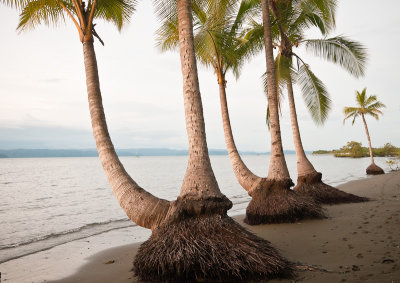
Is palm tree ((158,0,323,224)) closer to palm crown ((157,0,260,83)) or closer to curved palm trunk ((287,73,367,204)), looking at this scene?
palm crown ((157,0,260,83))

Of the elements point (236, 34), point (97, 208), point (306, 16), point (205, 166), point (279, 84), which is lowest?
point (97, 208)

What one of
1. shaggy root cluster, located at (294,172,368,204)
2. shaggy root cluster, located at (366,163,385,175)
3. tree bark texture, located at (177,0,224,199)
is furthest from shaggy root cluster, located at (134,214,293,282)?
shaggy root cluster, located at (366,163,385,175)

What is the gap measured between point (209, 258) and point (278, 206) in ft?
14.0

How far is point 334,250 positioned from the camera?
494 cm

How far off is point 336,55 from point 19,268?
12.8 meters

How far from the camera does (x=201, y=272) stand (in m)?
3.92

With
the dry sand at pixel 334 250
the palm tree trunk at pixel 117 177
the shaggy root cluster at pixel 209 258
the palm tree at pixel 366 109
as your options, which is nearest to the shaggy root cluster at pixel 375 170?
the palm tree at pixel 366 109

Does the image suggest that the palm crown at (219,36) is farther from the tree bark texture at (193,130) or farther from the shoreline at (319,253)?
the shoreline at (319,253)

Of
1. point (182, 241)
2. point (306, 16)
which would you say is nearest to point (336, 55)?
point (306, 16)

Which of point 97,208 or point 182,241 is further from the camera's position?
point 97,208

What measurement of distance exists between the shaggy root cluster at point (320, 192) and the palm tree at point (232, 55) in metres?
2.45

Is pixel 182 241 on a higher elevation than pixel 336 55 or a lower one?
lower

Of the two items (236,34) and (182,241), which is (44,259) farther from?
(236,34)

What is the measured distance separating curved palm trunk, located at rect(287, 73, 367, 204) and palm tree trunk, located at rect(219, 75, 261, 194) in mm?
2735
